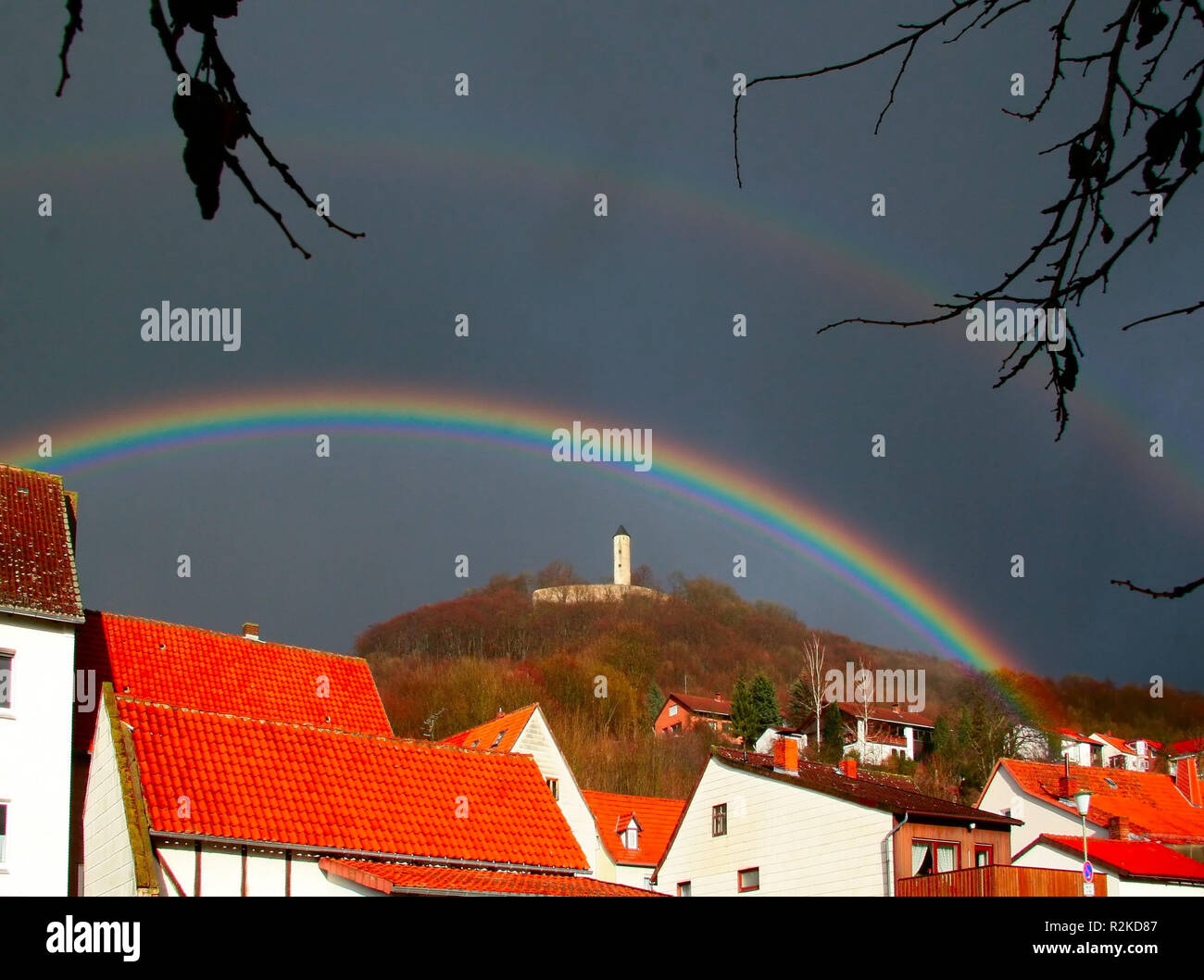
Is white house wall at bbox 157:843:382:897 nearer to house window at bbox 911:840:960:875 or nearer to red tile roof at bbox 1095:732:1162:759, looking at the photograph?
house window at bbox 911:840:960:875

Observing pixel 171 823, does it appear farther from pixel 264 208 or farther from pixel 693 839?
pixel 264 208

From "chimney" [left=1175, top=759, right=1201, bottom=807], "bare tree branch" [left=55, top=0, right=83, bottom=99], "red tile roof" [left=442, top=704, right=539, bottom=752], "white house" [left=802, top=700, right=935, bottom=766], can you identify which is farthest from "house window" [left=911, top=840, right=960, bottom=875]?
"white house" [left=802, top=700, right=935, bottom=766]

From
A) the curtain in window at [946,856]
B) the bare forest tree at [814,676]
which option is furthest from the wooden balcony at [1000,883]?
the bare forest tree at [814,676]

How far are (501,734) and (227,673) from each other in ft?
35.6

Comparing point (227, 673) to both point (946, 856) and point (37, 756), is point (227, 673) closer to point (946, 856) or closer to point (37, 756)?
point (37, 756)

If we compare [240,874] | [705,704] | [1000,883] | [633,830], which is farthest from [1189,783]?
[705,704]

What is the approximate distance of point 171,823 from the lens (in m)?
20.0

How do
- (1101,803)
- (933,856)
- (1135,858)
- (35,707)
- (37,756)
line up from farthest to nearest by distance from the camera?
(1101,803) < (1135,858) < (933,856) < (35,707) < (37,756)

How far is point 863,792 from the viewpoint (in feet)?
100

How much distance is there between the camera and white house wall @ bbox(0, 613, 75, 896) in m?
21.7

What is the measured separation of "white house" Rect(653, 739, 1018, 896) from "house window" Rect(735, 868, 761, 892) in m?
0.03

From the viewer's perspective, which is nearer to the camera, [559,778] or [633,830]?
[559,778]
